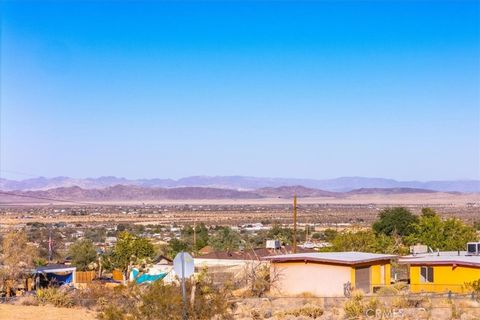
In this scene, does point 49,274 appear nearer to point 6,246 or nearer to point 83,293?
point 6,246

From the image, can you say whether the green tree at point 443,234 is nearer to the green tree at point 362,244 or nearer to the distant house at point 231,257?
the green tree at point 362,244

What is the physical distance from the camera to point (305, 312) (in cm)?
3084

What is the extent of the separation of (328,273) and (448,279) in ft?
19.4

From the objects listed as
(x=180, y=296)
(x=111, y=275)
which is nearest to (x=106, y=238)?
(x=111, y=275)

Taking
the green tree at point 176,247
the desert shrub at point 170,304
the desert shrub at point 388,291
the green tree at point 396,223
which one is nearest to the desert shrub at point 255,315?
the desert shrub at point 170,304

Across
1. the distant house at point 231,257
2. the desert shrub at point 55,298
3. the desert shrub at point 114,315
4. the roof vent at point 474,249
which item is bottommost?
the desert shrub at point 55,298

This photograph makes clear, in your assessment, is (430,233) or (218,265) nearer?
(218,265)

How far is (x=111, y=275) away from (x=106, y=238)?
3570cm

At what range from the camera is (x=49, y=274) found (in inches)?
1785

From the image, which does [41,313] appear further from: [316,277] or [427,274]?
[427,274]

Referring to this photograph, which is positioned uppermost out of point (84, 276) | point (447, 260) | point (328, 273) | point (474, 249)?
point (474, 249)

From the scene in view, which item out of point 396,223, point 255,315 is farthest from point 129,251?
point 396,223

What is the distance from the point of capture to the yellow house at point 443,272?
122 feet

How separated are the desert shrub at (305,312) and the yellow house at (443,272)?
8649 mm
